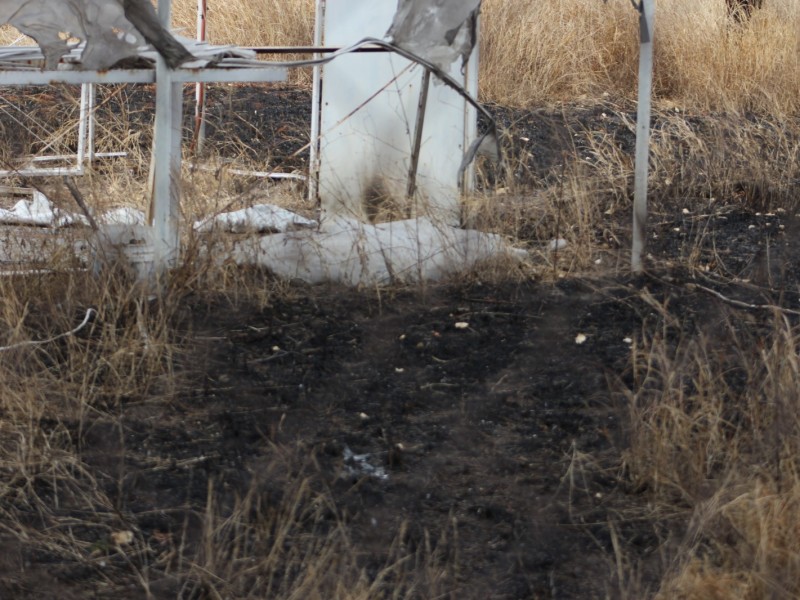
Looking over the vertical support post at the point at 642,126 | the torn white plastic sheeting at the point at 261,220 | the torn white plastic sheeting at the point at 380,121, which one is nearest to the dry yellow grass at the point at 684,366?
the torn white plastic sheeting at the point at 261,220

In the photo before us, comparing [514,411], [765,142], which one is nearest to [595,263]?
[514,411]

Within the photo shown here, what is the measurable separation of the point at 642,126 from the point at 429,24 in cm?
92

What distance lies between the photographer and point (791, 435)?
299 centimetres

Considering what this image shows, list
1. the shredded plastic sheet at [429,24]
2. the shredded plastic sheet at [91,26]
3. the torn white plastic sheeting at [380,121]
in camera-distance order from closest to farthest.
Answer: the shredded plastic sheet at [91,26] < the shredded plastic sheet at [429,24] < the torn white plastic sheeting at [380,121]

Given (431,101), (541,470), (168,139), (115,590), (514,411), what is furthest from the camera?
(431,101)

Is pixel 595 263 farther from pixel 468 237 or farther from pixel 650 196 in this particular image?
pixel 650 196

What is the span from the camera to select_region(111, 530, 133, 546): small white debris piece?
2.83 meters

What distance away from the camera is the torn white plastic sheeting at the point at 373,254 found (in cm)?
473

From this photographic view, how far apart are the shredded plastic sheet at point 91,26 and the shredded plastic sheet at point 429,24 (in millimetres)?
926

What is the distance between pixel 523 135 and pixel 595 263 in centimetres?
288

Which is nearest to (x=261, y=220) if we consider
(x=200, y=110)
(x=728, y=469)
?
(x=200, y=110)

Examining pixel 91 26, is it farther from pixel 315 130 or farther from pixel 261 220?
pixel 315 130

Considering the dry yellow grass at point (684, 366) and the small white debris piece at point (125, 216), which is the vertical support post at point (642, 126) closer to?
the dry yellow grass at point (684, 366)

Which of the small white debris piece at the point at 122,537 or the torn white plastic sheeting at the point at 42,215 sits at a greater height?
the torn white plastic sheeting at the point at 42,215
